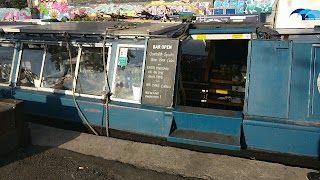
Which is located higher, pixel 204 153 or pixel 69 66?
pixel 69 66

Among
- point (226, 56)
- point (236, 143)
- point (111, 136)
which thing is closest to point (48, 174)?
point (111, 136)

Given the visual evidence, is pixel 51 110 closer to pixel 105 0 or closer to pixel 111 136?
pixel 111 136

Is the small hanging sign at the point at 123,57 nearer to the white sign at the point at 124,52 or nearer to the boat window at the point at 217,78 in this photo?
the white sign at the point at 124,52

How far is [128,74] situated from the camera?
522 cm

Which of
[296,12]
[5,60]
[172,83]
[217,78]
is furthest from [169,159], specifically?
[296,12]

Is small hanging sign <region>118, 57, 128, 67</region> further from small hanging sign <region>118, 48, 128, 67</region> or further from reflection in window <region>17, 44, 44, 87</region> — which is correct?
reflection in window <region>17, 44, 44, 87</region>

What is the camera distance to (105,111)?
5203 millimetres

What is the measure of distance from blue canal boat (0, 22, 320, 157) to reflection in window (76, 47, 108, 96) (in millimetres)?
21

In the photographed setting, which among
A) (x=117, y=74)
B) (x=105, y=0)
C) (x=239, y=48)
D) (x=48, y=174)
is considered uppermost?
(x=105, y=0)

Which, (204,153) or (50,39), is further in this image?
(50,39)

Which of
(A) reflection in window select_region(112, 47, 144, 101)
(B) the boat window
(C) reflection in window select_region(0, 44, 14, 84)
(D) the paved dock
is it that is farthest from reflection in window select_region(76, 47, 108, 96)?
(C) reflection in window select_region(0, 44, 14, 84)

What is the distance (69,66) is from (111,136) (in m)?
1.77

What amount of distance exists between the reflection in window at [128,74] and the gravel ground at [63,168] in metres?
1.40

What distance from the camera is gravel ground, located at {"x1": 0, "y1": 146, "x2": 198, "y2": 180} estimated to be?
3.94 meters
